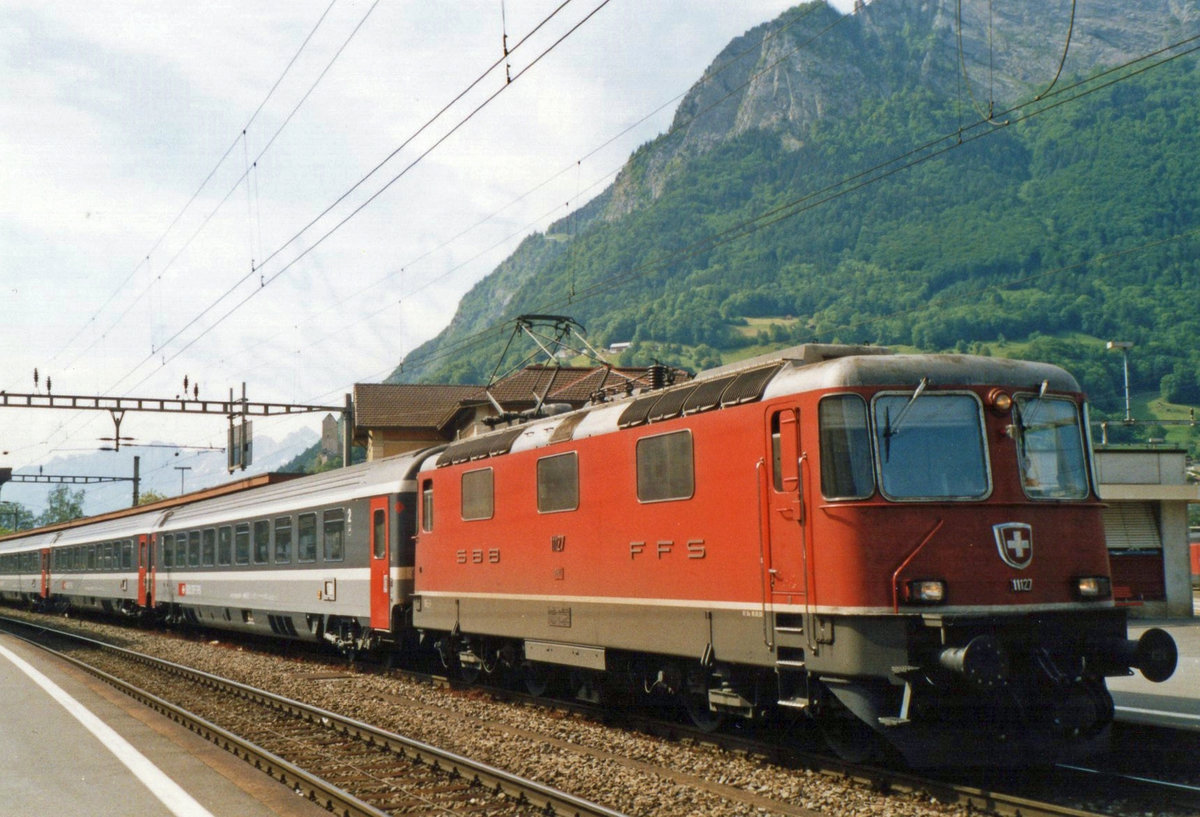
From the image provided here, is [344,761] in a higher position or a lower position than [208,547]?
lower

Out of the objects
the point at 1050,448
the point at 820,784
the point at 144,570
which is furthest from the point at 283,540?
the point at 1050,448

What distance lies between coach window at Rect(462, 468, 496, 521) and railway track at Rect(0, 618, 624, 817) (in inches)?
127

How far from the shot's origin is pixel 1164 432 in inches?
4225

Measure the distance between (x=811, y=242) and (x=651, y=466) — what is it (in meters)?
160

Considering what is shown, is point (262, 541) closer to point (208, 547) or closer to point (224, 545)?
point (224, 545)

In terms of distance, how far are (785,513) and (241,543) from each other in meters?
18.6

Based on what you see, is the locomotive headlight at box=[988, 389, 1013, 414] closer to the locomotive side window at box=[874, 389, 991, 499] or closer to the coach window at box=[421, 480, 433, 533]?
the locomotive side window at box=[874, 389, 991, 499]

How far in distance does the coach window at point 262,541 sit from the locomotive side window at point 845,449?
16824 mm

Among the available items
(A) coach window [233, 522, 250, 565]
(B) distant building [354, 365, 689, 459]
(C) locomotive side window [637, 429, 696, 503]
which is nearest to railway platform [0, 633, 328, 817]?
(C) locomotive side window [637, 429, 696, 503]

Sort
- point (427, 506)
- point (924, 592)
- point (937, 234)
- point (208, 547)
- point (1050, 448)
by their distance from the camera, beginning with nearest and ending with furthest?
point (924, 592), point (1050, 448), point (427, 506), point (208, 547), point (937, 234)

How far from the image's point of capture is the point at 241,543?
25531 millimetres

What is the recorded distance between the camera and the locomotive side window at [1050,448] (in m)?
9.67

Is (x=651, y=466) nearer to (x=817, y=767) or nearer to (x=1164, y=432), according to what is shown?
(x=817, y=767)

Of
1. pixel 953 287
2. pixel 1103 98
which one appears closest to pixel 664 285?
pixel 953 287
